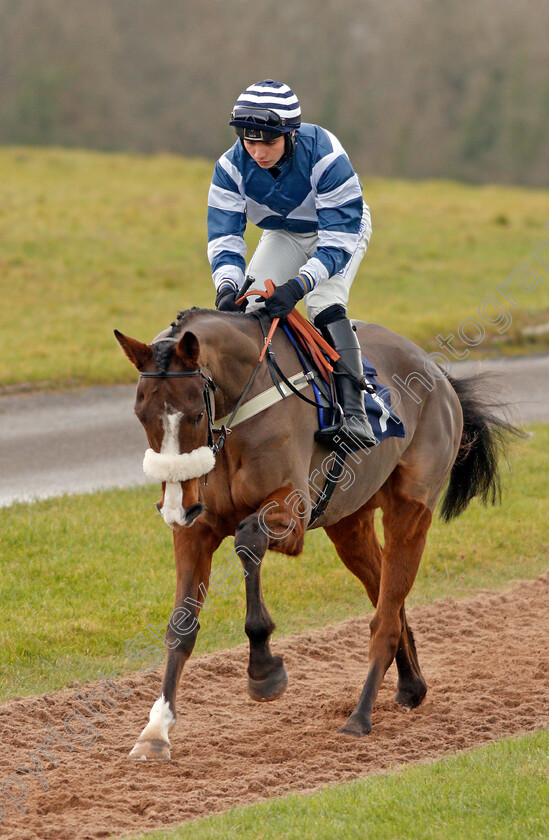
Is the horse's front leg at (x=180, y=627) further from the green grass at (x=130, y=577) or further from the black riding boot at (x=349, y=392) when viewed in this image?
the green grass at (x=130, y=577)

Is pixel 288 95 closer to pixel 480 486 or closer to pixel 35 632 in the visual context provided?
pixel 480 486

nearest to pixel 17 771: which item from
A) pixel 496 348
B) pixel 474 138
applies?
pixel 496 348

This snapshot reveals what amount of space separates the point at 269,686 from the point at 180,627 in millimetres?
481

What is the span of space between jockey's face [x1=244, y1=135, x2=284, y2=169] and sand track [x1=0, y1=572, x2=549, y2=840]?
281 centimetres

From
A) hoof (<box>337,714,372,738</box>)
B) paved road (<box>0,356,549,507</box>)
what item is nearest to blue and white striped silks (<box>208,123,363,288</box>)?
hoof (<box>337,714,372,738</box>)

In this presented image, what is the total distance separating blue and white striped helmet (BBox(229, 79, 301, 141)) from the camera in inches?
189

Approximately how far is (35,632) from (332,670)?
183cm

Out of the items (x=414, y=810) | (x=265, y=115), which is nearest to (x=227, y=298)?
(x=265, y=115)

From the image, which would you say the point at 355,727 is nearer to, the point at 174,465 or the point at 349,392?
the point at 349,392

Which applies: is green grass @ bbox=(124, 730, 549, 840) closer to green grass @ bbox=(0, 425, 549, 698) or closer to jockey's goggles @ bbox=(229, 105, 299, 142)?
green grass @ bbox=(0, 425, 549, 698)

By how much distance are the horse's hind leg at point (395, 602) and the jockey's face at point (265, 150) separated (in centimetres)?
192

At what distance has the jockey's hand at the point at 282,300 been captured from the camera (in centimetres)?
487

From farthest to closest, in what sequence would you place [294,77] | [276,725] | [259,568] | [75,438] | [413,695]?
1. [294,77]
2. [75,438]
3. [413,695]
4. [276,725]
5. [259,568]

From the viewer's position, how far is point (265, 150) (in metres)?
4.89
